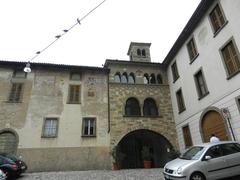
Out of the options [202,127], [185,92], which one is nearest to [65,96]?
[185,92]

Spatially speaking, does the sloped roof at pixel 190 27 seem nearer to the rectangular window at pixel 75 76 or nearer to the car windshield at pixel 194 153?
the rectangular window at pixel 75 76

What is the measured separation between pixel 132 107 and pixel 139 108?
2.05ft

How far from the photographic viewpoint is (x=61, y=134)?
50.3 feet

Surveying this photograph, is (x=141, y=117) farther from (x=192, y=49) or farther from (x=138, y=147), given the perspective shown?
(x=192, y=49)

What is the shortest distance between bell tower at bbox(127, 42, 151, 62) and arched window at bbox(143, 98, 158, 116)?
5767 millimetres

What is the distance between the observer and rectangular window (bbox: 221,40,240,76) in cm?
1070

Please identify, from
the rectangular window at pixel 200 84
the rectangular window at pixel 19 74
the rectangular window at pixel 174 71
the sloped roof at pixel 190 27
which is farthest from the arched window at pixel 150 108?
the rectangular window at pixel 19 74

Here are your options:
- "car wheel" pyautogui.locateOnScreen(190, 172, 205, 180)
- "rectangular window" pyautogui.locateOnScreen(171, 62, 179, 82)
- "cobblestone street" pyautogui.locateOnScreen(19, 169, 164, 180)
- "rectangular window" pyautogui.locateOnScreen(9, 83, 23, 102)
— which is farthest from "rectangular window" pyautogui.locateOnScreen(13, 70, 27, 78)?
"car wheel" pyautogui.locateOnScreen(190, 172, 205, 180)

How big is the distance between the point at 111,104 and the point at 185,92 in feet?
20.0

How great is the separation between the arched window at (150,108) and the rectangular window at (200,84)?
16.0ft

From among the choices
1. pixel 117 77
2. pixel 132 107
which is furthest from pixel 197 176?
pixel 117 77

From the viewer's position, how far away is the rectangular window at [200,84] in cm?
1362

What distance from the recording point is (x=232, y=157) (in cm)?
758

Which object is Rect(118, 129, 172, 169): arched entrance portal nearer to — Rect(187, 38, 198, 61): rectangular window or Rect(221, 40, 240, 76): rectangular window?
Rect(187, 38, 198, 61): rectangular window
